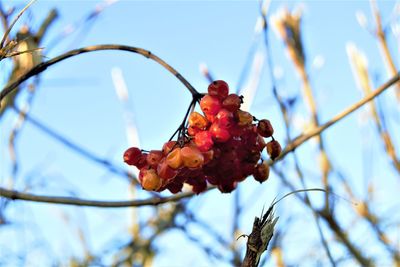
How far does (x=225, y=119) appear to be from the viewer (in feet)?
3.57

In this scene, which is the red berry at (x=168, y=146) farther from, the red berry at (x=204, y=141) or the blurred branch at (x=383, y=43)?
the blurred branch at (x=383, y=43)

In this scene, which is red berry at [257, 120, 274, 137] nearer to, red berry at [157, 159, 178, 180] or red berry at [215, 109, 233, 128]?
red berry at [215, 109, 233, 128]

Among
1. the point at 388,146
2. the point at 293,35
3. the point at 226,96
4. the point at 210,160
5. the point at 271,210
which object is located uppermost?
Result: the point at 293,35

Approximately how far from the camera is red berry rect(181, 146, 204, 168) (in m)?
1.04

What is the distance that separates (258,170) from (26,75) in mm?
496

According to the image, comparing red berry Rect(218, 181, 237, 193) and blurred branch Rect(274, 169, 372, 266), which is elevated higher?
blurred branch Rect(274, 169, 372, 266)

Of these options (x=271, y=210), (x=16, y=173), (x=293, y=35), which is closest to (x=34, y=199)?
(x=271, y=210)

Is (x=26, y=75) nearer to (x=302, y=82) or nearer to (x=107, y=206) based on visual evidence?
(x=107, y=206)

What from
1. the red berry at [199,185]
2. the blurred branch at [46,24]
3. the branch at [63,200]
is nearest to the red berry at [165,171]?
the red berry at [199,185]

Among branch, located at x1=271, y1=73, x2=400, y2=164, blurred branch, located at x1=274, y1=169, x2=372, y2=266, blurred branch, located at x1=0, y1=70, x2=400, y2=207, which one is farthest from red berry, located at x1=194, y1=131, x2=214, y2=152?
blurred branch, located at x1=274, y1=169, x2=372, y2=266

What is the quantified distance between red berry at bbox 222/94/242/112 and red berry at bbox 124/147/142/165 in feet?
0.62

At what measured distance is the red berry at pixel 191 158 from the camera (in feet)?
3.40

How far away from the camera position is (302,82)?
2.30m

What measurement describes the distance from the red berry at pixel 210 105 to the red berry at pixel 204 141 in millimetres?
40
